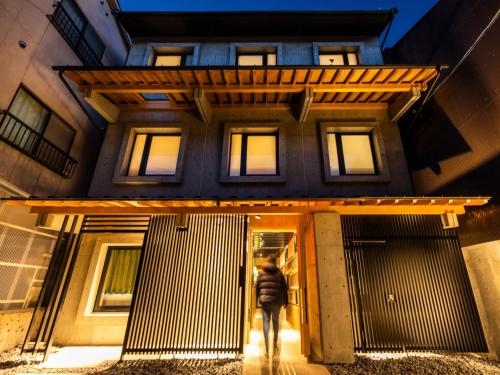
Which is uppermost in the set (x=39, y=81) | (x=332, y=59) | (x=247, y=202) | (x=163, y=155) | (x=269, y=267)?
(x=332, y=59)

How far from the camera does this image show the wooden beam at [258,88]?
726cm

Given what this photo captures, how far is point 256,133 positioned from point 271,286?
16.0ft

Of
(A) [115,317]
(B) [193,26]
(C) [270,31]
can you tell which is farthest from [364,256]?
(B) [193,26]

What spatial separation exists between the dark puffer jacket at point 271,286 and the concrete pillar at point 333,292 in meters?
1.08

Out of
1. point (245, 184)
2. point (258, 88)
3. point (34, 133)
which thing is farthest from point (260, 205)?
point (34, 133)

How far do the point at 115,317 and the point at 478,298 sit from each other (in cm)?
971

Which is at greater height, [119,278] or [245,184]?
[245,184]

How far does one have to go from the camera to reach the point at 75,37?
381 inches

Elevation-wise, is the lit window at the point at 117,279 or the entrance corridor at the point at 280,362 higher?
the lit window at the point at 117,279

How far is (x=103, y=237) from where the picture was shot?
7.70m

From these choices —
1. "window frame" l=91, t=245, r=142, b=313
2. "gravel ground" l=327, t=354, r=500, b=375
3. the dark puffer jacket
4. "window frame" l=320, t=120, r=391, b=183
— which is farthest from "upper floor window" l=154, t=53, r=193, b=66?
"gravel ground" l=327, t=354, r=500, b=375

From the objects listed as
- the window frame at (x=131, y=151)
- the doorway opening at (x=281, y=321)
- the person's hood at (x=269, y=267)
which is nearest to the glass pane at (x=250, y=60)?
the window frame at (x=131, y=151)

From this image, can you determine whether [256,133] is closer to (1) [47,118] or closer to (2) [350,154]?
(2) [350,154]

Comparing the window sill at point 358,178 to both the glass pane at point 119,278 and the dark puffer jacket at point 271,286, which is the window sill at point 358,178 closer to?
the dark puffer jacket at point 271,286
